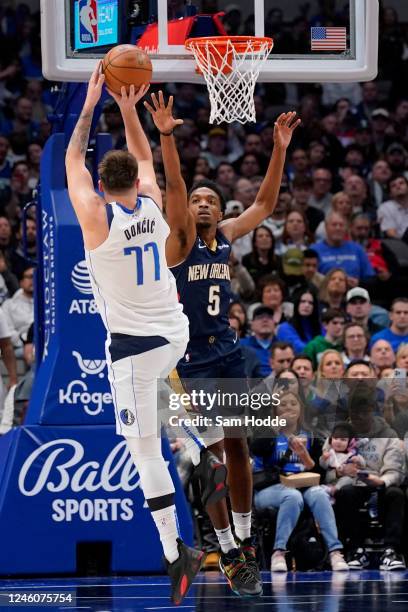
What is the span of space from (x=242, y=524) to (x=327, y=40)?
136 inches

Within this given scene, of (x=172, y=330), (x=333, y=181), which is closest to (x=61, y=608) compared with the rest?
(x=172, y=330)

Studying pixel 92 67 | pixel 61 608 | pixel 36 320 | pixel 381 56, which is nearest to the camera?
pixel 61 608

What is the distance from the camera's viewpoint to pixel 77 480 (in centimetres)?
966

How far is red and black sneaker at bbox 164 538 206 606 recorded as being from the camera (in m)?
7.36

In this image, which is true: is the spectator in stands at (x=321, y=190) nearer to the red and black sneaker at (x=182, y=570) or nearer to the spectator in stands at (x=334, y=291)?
the spectator in stands at (x=334, y=291)

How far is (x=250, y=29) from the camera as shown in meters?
9.59

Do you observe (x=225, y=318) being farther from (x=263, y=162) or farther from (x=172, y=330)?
(x=263, y=162)

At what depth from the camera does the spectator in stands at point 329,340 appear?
12492 millimetres

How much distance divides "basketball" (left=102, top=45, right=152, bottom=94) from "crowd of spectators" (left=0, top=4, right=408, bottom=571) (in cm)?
276

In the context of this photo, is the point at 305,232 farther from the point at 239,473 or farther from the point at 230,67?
the point at 239,473

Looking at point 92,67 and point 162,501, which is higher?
point 92,67

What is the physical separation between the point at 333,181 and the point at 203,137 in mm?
2192

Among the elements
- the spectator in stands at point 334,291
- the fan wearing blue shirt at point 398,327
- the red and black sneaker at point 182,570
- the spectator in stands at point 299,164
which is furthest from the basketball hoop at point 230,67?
the spectator in stands at point 299,164

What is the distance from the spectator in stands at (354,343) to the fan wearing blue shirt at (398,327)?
0.48 m
